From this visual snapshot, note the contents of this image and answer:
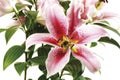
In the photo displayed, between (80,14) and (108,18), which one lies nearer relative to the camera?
(80,14)

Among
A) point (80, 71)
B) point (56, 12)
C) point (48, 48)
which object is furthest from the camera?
point (48, 48)

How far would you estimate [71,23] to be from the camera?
1.30 meters

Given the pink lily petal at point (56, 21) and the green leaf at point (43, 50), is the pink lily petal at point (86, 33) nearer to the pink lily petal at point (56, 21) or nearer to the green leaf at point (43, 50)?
the pink lily petal at point (56, 21)

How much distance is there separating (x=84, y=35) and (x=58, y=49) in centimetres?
10

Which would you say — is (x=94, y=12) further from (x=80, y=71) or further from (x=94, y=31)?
(x=80, y=71)

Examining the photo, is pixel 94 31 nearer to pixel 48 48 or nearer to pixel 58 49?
pixel 58 49

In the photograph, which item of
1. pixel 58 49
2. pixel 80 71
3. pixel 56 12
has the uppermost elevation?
pixel 56 12

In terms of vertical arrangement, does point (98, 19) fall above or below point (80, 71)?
above

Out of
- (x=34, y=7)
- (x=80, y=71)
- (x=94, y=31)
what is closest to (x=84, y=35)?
(x=94, y=31)

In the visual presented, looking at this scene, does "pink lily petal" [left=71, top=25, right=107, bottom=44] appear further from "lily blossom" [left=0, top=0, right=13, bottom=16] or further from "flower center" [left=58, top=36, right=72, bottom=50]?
"lily blossom" [left=0, top=0, right=13, bottom=16]

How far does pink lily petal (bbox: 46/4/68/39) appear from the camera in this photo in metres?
1.27

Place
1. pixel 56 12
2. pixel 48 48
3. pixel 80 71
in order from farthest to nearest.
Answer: pixel 48 48
pixel 80 71
pixel 56 12

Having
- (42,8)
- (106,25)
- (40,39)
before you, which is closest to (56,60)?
(40,39)

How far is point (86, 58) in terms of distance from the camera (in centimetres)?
124
